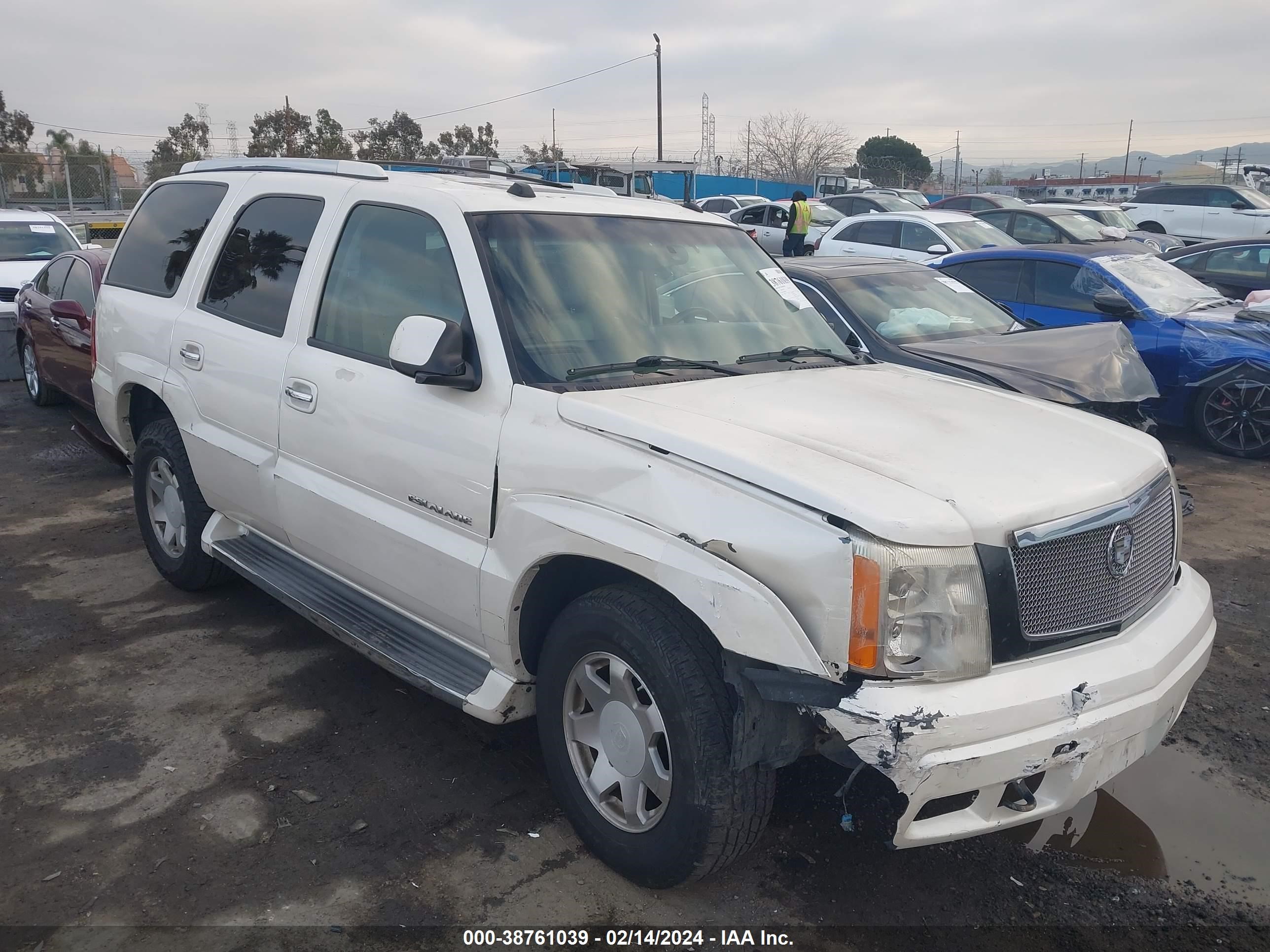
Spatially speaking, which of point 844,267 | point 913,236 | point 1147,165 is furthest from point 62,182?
point 1147,165

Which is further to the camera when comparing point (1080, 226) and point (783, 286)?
point (1080, 226)

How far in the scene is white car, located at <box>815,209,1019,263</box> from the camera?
41.9 ft

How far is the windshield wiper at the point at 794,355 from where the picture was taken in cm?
365

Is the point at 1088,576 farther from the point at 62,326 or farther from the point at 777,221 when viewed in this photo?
the point at 777,221

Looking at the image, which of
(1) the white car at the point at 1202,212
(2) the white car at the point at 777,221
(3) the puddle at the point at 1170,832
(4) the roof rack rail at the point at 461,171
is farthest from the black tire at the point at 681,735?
(1) the white car at the point at 1202,212

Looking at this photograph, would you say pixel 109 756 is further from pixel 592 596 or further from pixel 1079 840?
pixel 1079 840

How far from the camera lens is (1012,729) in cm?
238

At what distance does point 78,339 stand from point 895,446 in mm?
7473

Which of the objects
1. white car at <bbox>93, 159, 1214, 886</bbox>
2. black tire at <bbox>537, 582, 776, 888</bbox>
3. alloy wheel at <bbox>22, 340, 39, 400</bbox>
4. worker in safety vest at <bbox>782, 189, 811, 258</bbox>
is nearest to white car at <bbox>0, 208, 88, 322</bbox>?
alloy wheel at <bbox>22, 340, 39, 400</bbox>

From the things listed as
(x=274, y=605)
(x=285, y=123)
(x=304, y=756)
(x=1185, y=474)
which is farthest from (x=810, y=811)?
(x=285, y=123)

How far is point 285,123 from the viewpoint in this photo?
1501 inches

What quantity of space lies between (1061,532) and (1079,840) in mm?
1330

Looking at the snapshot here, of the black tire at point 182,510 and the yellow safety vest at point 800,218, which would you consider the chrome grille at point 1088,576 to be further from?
the yellow safety vest at point 800,218

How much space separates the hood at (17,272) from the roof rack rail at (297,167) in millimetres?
7458
